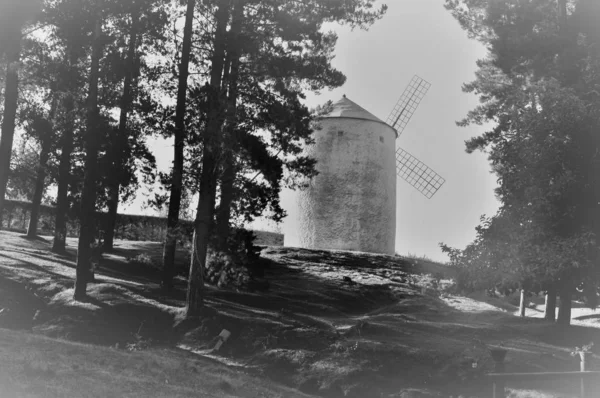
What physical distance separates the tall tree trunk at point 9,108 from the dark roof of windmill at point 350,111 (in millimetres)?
14057

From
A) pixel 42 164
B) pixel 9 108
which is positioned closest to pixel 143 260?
pixel 9 108

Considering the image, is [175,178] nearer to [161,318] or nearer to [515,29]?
[161,318]

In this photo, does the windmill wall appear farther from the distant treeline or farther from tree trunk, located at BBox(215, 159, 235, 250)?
tree trunk, located at BBox(215, 159, 235, 250)

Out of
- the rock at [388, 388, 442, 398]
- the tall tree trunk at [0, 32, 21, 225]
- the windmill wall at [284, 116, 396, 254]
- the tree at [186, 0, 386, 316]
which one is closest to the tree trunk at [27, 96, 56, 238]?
the tall tree trunk at [0, 32, 21, 225]

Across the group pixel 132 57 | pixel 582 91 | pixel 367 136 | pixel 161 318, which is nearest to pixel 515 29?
pixel 582 91

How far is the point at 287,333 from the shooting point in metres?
15.4

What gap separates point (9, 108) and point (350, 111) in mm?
15707

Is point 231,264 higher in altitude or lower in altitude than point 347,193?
lower

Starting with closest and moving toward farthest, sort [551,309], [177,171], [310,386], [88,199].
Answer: [310,386] → [88,199] → [177,171] → [551,309]

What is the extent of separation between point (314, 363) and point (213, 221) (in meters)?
5.00

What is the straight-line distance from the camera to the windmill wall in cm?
2994

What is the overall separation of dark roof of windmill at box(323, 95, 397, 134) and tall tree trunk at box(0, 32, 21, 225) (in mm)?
14057

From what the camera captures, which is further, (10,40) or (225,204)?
(10,40)

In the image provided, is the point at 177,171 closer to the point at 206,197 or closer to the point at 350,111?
the point at 206,197
